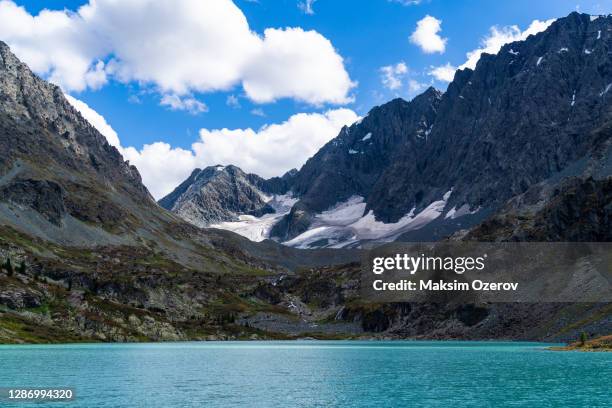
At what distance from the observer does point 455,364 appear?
4611 inches

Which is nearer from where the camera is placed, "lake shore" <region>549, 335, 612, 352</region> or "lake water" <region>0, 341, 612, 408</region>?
"lake water" <region>0, 341, 612, 408</region>

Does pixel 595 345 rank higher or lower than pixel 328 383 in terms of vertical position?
higher

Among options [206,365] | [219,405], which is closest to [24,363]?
[206,365]

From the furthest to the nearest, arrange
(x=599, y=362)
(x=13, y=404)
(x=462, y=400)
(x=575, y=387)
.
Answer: (x=599, y=362), (x=575, y=387), (x=462, y=400), (x=13, y=404)

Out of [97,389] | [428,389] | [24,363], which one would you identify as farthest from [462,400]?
[24,363]

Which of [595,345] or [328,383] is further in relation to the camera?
[595,345]

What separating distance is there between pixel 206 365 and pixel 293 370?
22193mm

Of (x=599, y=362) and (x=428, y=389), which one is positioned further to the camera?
(x=599, y=362)

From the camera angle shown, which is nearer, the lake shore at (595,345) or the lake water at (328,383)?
the lake water at (328,383)

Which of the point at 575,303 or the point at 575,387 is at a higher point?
the point at 575,303

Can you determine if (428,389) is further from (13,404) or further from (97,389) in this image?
(13,404)

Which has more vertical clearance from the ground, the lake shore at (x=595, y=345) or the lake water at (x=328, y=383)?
the lake shore at (x=595, y=345)

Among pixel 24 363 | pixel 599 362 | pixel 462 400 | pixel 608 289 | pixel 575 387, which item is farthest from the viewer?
pixel 608 289

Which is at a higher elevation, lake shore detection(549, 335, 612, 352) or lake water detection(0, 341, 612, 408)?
lake shore detection(549, 335, 612, 352)
